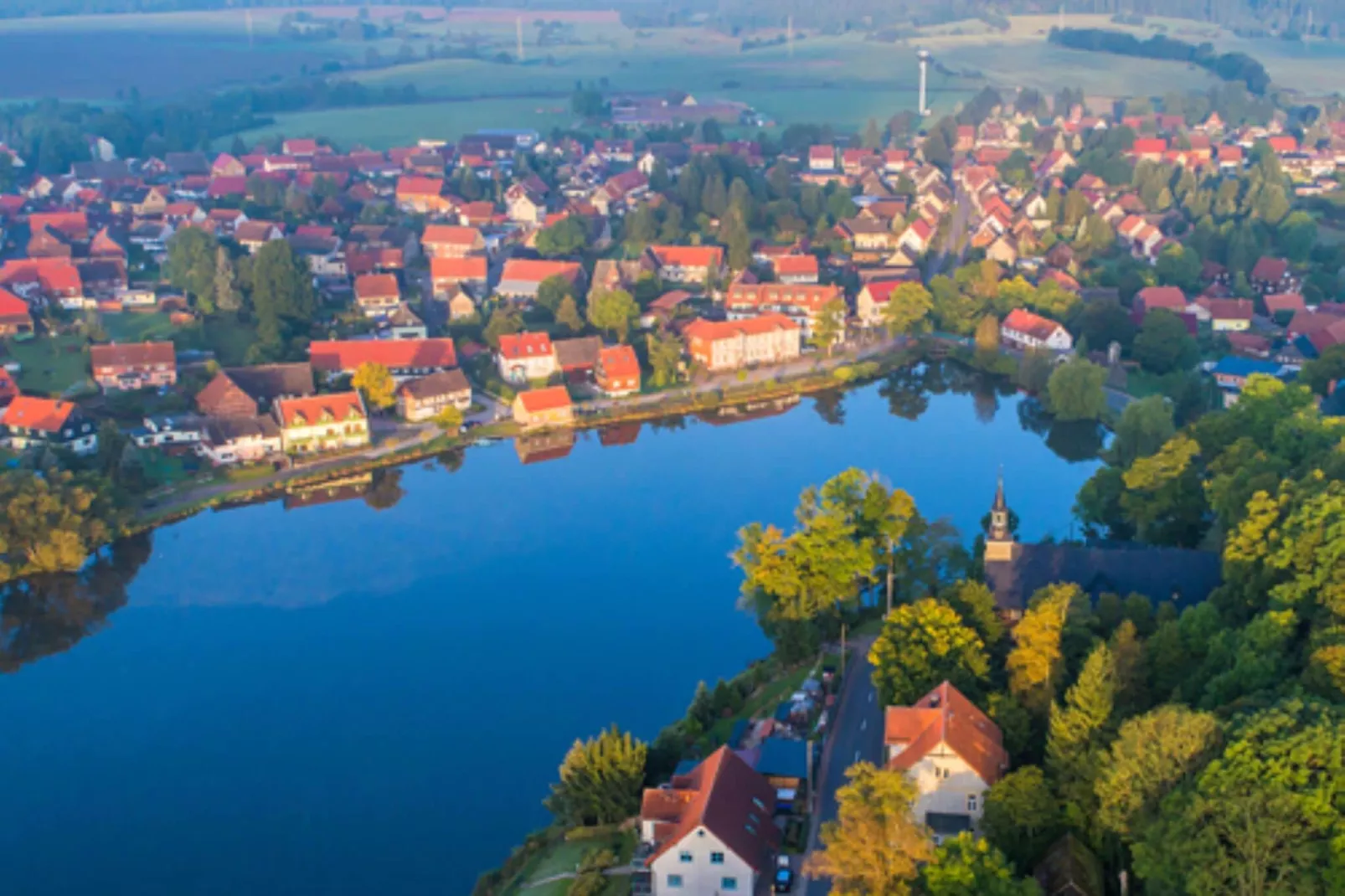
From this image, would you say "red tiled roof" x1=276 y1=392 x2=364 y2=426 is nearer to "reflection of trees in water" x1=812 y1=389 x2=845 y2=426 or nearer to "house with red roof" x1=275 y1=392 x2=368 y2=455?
"house with red roof" x1=275 y1=392 x2=368 y2=455

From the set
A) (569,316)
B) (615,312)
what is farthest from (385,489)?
(615,312)

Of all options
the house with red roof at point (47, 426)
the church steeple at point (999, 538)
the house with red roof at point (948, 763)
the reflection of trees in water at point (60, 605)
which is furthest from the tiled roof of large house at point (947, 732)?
the house with red roof at point (47, 426)

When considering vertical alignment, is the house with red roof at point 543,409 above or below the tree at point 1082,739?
below

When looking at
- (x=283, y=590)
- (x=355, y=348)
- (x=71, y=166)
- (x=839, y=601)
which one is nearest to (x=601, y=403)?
(x=355, y=348)

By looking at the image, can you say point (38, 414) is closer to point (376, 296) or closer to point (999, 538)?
point (376, 296)

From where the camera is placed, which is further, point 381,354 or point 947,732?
point 381,354

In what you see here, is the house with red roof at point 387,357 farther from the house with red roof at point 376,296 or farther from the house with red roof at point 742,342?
the house with red roof at point 742,342

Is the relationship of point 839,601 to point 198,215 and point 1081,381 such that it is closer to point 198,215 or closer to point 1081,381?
point 1081,381
